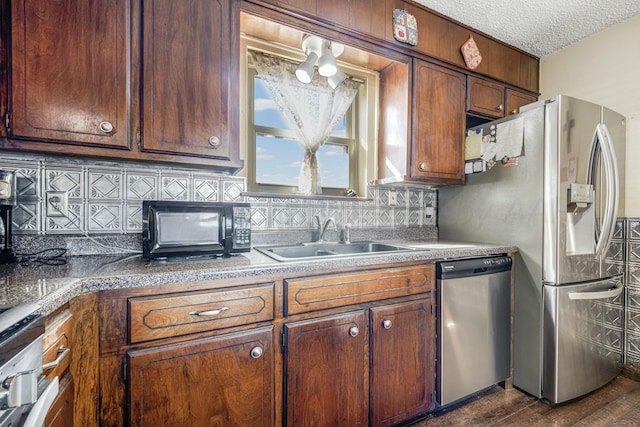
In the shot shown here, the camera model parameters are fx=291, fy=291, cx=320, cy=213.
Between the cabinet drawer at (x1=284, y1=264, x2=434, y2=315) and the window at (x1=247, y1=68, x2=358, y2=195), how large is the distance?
0.93 metres

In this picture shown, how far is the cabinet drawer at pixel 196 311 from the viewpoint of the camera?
993 millimetres

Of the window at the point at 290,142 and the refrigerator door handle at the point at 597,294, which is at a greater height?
the window at the point at 290,142

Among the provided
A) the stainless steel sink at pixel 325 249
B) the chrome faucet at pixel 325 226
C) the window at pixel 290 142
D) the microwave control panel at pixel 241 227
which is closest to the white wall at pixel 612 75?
the window at pixel 290 142

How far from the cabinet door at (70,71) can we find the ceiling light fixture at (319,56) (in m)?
0.95

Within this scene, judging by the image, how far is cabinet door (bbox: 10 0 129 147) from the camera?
106 centimetres

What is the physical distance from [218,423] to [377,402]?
0.76m

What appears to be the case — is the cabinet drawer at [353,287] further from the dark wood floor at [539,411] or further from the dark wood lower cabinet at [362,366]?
the dark wood floor at [539,411]

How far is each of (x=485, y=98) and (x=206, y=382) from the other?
8.30 feet

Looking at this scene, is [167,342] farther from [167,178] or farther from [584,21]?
[584,21]

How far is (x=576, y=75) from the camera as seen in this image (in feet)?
7.79

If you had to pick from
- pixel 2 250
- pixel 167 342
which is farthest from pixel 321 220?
pixel 2 250

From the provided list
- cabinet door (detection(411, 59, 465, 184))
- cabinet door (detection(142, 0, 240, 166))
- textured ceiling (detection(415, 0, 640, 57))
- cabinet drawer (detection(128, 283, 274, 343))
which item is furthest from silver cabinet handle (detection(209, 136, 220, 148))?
textured ceiling (detection(415, 0, 640, 57))

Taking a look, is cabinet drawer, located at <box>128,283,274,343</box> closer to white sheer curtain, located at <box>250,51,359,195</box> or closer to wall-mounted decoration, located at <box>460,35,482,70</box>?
white sheer curtain, located at <box>250,51,359,195</box>

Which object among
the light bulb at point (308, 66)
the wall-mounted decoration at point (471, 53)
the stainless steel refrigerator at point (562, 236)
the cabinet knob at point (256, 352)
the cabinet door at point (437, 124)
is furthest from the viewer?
the wall-mounted decoration at point (471, 53)
